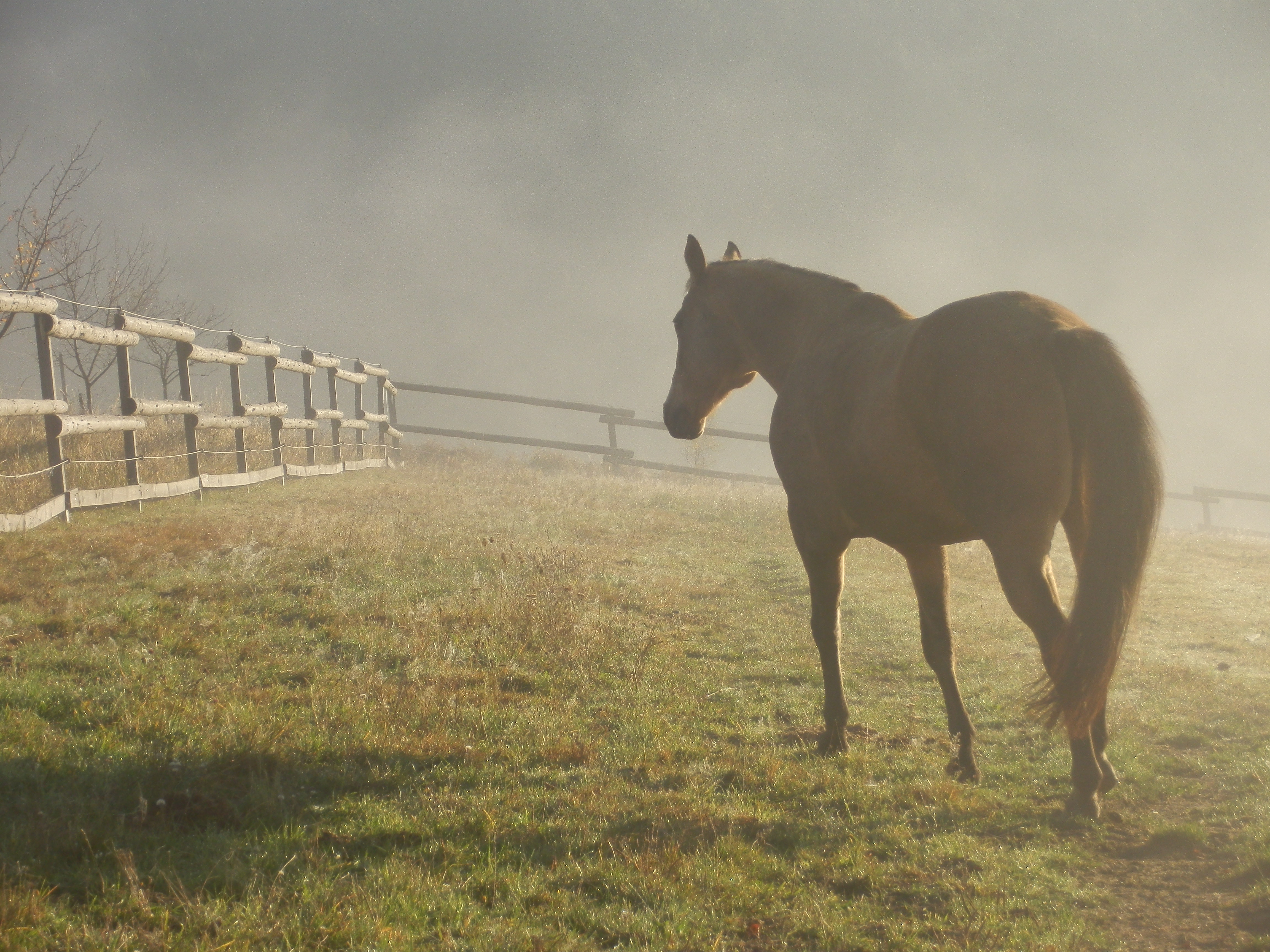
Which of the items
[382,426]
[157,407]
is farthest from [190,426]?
[382,426]

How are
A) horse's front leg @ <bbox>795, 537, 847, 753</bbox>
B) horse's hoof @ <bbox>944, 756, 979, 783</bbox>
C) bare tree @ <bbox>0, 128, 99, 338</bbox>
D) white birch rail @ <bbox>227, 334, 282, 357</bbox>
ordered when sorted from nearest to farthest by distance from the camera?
1. horse's hoof @ <bbox>944, 756, 979, 783</bbox>
2. horse's front leg @ <bbox>795, 537, 847, 753</bbox>
3. white birch rail @ <bbox>227, 334, 282, 357</bbox>
4. bare tree @ <bbox>0, 128, 99, 338</bbox>

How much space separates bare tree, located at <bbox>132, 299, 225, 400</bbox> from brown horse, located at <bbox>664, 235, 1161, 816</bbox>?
13.5 metres

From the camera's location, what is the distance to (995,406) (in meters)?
3.28

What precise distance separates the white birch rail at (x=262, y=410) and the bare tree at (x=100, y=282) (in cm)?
525

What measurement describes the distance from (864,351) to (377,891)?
3317 millimetres

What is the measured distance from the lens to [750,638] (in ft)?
22.7

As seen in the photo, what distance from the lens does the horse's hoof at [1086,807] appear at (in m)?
3.48

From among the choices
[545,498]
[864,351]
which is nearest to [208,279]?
[545,498]

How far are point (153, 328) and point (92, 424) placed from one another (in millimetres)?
1948

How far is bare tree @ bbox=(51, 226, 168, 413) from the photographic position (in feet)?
53.6

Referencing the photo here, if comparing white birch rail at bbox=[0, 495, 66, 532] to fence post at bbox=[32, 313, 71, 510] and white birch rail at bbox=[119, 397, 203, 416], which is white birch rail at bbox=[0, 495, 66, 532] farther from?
white birch rail at bbox=[119, 397, 203, 416]

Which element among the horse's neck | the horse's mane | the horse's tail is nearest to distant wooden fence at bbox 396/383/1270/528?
the horse's mane

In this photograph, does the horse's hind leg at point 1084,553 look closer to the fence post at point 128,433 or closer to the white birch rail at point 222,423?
the fence post at point 128,433

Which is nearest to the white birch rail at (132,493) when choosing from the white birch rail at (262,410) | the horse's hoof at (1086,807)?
the white birch rail at (262,410)
